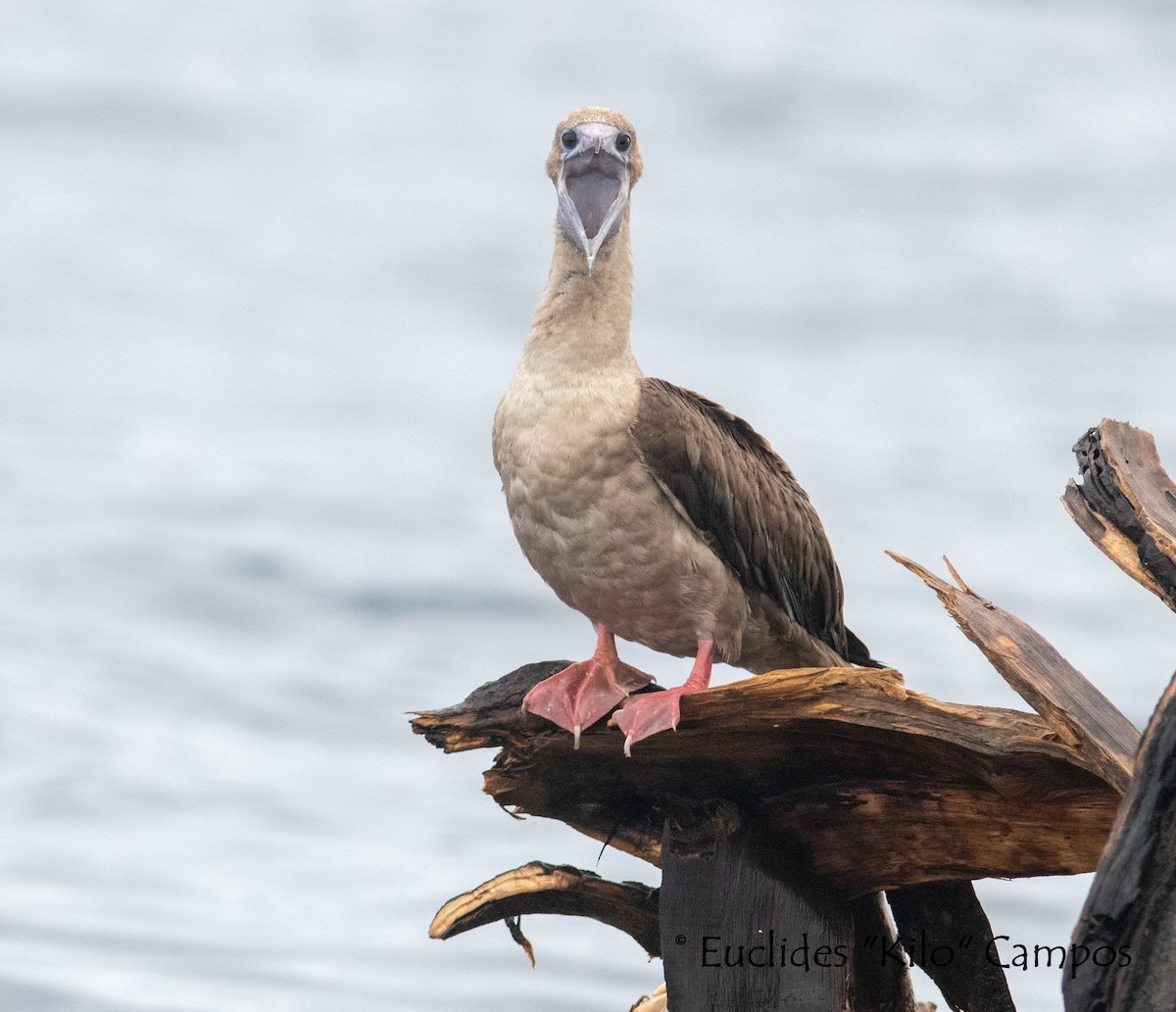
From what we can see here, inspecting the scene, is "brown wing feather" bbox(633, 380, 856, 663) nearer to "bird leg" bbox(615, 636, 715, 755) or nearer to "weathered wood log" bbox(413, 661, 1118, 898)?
"bird leg" bbox(615, 636, 715, 755)

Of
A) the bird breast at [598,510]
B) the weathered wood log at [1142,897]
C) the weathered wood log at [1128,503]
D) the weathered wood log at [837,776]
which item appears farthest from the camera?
the bird breast at [598,510]

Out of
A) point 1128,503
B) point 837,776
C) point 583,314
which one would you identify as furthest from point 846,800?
point 583,314

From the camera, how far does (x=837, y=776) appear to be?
5.46 metres

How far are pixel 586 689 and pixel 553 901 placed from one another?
3.93 ft

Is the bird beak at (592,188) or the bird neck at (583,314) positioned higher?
the bird beak at (592,188)

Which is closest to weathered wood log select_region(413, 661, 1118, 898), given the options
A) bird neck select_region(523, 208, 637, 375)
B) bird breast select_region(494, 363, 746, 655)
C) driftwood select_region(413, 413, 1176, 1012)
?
driftwood select_region(413, 413, 1176, 1012)

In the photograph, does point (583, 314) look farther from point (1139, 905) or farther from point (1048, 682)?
point (1139, 905)

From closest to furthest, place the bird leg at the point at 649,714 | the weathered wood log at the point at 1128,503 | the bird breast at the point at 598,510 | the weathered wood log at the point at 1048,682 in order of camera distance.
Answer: the weathered wood log at the point at 1048,682 → the weathered wood log at the point at 1128,503 → the bird leg at the point at 649,714 → the bird breast at the point at 598,510

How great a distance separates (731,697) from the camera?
5.31m

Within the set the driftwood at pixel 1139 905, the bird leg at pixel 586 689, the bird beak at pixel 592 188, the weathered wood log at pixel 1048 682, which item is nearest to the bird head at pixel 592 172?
the bird beak at pixel 592 188

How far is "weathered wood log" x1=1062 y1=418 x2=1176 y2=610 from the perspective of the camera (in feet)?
15.4

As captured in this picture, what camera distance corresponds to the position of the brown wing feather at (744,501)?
19.5 feet

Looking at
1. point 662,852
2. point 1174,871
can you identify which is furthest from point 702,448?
point 1174,871

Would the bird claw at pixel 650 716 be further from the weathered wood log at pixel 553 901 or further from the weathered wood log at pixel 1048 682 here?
the weathered wood log at pixel 553 901
